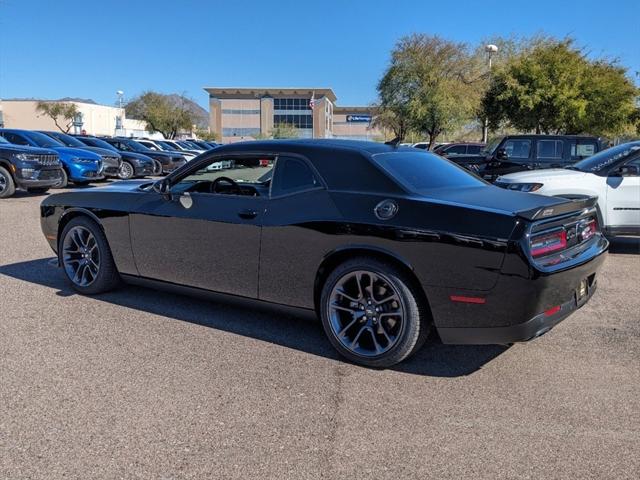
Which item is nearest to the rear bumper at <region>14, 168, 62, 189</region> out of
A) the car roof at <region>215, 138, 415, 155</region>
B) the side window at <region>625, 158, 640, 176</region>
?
the car roof at <region>215, 138, 415, 155</region>

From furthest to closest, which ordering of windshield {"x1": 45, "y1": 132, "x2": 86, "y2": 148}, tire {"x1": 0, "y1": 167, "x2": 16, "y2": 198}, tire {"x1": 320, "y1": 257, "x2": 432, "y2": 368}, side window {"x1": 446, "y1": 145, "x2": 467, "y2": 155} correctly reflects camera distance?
side window {"x1": 446, "y1": 145, "x2": 467, "y2": 155} → windshield {"x1": 45, "y1": 132, "x2": 86, "y2": 148} → tire {"x1": 0, "y1": 167, "x2": 16, "y2": 198} → tire {"x1": 320, "y1": 257, "x2": 432, "y2": 368}

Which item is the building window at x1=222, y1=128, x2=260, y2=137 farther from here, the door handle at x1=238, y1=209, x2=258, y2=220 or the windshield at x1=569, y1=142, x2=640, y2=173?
the door handle at x1=238, y1=209, x2=258, y2=220

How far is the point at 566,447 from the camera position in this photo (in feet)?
9.55

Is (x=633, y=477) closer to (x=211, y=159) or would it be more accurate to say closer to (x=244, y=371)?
(x=244, y=371)

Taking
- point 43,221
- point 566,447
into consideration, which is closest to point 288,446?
point 566,447

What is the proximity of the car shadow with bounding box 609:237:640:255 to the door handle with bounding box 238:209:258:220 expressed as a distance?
6.21 m

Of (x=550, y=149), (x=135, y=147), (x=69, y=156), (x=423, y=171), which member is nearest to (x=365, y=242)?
(x=423, y=171)

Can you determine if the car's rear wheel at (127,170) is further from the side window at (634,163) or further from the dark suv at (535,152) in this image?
the side window at (634,163)

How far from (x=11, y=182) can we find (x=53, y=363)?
1132cm

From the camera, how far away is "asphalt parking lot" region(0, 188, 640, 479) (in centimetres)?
276

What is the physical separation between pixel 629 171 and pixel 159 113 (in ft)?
230

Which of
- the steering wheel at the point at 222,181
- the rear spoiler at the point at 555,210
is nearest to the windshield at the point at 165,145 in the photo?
the steering wheel at the point at 222,181

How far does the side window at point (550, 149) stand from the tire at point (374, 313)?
10.2 m

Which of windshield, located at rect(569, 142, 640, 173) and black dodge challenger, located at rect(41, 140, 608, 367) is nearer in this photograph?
black dodge challenger, located at rect(41, 140, 608, 367)
